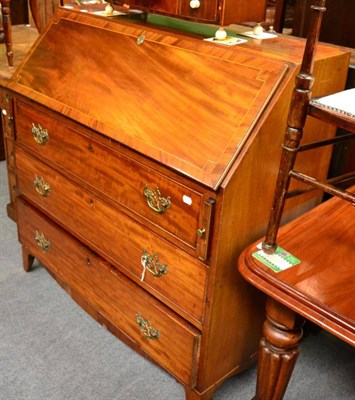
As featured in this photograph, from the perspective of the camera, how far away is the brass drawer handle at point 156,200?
1.47 metres

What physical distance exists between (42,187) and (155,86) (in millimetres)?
718

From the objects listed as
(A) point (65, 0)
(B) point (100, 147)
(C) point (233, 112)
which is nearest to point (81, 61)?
(B) point (100, 147)

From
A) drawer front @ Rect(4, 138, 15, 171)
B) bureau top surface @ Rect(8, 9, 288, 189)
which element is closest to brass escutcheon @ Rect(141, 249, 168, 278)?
bureau top surface @ Rect(8, 9, 288, 189)

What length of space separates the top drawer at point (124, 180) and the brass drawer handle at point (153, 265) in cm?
10

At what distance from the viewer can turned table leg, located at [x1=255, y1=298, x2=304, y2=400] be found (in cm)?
130

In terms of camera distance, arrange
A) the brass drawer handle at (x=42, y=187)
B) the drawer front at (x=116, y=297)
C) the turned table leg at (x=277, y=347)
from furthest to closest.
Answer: the brass drawer handle at (x=42, y=187) < the drawer front at (x=116, y=297) < the turned table leg at (x=277, y=347)

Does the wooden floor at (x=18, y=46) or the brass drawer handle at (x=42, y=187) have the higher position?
the wooden floor at (x=18, y=46)

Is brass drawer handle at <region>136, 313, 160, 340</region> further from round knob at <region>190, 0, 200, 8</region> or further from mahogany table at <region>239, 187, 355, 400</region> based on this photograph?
round knob at <region>190, 0, 200, 8</region>

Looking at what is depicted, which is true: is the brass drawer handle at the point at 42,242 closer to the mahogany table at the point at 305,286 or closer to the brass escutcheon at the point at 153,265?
the brass escutcheon at the point at 153,265

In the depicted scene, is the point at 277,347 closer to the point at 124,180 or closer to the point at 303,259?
the point at 303,259

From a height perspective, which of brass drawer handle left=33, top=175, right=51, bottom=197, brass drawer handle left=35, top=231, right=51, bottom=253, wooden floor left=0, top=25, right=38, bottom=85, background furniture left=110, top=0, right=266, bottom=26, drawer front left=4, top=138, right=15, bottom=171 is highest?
background furniture left=110, top=0, right=266, bottom=26

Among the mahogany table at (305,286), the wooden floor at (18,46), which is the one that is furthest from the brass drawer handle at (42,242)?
the mahogany table at (305,286)

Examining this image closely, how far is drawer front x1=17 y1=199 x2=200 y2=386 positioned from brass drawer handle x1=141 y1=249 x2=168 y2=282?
0.37 ft

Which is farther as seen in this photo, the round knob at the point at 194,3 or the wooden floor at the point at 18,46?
the wooden floor at the point at 18,46
